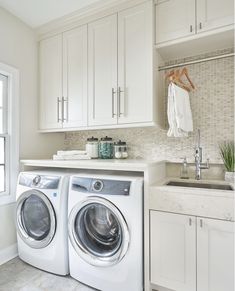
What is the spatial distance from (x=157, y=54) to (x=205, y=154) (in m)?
1.10

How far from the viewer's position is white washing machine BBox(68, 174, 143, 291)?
157 centimetres

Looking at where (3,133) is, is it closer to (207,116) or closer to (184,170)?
(184,170)

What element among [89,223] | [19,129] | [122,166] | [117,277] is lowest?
[117,277]

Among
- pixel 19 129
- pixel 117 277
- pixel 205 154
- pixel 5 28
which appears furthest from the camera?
pixel 19 129

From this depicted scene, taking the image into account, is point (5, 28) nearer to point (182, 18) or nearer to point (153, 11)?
point (153, 11)

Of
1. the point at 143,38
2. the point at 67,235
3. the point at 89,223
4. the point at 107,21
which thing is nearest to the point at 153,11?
the point at 143,38

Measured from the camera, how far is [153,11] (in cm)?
188

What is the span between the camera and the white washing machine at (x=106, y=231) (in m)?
1.57

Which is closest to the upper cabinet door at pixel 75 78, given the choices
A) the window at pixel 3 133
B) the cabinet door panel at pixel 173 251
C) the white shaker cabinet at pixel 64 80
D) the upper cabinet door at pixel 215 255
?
the white shaker cabinet at pixel 64 80

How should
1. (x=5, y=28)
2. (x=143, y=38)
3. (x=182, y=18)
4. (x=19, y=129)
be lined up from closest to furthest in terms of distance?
(x=182, y=18), (x=143, y=38), (x=5, y=28), (x=19, y=129)

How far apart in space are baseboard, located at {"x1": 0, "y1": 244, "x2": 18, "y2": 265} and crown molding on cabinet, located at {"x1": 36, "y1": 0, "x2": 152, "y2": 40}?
2.48m

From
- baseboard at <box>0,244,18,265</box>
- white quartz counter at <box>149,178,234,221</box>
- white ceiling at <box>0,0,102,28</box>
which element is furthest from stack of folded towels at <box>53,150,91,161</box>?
white ceiling at <box>0,0,102,28</box>

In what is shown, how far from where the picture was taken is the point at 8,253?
7.17 ft

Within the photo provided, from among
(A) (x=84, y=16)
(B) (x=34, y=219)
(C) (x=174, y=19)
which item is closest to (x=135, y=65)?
(C) (x=174, y=19)
